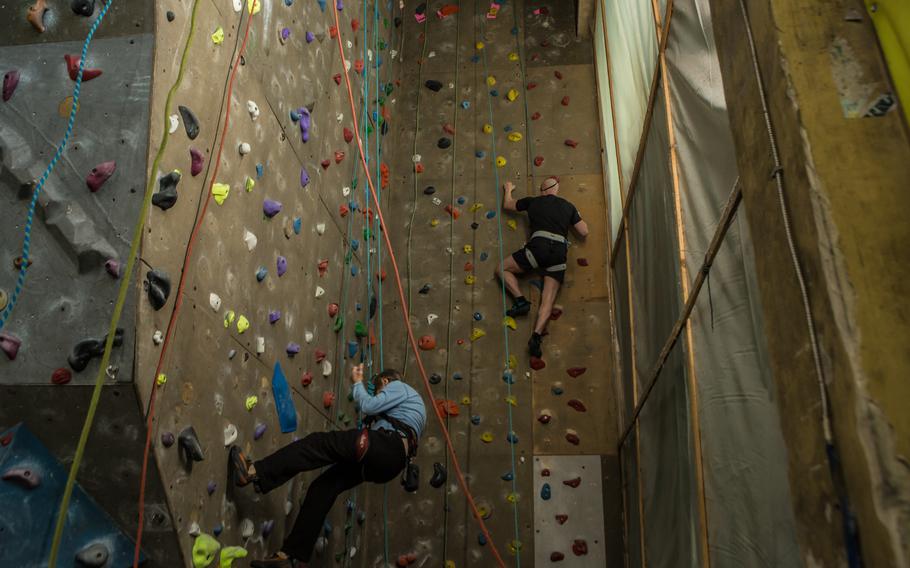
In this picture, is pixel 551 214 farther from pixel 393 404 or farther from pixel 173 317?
pixel 173 317

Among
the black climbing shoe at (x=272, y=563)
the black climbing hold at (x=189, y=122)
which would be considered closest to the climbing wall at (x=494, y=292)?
the black climbing shoe at (x=272, y=563)

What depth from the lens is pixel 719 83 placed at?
7.72ft

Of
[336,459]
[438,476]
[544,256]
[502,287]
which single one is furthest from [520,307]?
[336,459]

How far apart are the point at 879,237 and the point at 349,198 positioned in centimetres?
317

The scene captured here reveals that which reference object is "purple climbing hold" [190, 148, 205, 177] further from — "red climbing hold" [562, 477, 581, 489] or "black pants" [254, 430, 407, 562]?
"red climbing hold" [562, 477, 581, 489]

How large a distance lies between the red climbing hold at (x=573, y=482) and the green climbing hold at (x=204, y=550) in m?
2.32

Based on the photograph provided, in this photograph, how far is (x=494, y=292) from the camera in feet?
15.5

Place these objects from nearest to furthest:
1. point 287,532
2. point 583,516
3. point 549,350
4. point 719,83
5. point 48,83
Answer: point 48,83 → point 719,83 → point 287,532 → point 583,516 → point 549,350

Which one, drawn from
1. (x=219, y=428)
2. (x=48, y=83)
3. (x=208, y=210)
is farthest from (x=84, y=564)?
(x=48, y=83)

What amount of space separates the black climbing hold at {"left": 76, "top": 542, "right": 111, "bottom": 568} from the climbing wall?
217 cm

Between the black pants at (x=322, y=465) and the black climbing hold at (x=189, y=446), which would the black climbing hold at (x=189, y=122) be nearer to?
the black climbing hold at (x=189, y=446)

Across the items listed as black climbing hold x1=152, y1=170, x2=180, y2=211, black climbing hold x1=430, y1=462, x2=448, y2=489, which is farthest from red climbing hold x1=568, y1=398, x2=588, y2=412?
black climbing hold x1=152, y1=170, x2=180, y2=211

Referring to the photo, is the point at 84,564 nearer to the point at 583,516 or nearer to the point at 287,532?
the point at 287,532

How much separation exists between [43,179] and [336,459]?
1.38 meters
